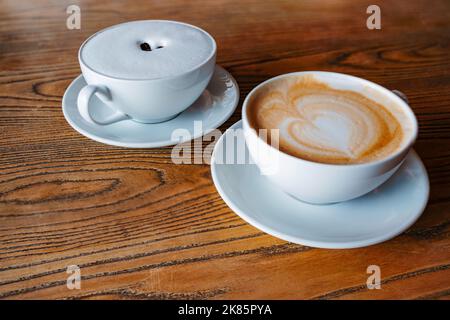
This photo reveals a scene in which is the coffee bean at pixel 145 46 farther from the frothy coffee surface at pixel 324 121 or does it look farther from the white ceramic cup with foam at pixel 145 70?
the frothy coffee surface at pixel 324 121

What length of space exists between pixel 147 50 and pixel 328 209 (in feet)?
1.20

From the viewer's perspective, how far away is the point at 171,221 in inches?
20.9

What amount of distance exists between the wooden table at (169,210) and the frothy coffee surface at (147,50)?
4.7 inches

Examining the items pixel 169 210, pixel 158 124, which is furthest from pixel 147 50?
pixel 169 210

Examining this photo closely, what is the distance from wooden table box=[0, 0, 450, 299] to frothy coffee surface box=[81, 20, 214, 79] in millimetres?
121

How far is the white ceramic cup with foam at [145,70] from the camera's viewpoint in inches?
22.9

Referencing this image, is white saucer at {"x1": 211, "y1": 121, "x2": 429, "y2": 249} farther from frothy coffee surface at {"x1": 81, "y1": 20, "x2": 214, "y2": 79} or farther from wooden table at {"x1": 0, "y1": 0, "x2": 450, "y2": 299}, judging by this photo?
frothy coffee surface at {"x1": 81, "y1": 20, "x2": 214, "y2": 79}

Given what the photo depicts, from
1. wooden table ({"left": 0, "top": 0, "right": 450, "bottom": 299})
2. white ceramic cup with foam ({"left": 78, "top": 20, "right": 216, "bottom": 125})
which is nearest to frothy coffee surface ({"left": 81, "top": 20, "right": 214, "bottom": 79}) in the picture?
white ceramic cup with foam ({"left": 78, "top": 20, "right": 216, "bottom": 125})

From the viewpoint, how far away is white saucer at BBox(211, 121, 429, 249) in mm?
469

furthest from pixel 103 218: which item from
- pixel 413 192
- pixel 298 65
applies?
pixel 298 65

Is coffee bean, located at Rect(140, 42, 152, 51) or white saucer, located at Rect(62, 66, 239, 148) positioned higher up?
coffee bean, located at Rect(140, 42, 152, 51)

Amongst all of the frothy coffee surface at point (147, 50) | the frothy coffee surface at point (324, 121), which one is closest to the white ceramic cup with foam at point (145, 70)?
the frothy coffee surface at point (147, 50)

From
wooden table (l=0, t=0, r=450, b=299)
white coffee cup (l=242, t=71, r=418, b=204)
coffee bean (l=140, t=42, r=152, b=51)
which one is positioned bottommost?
wooden table (l=0, t=0, r=450, b=299)

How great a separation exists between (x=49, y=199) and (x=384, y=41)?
0.76 meters
